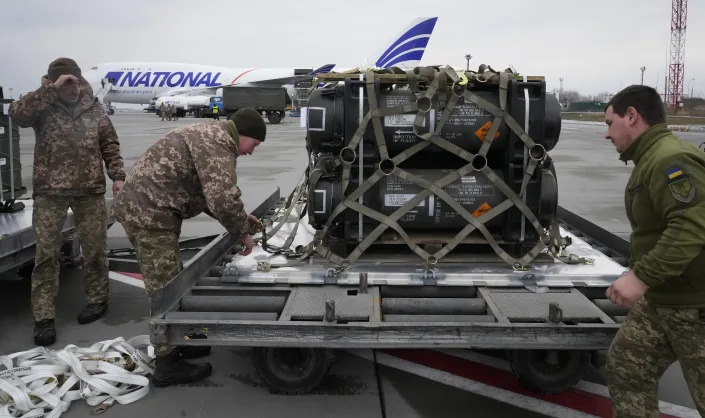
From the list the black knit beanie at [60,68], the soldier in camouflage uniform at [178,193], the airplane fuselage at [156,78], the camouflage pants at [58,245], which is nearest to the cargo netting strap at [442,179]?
the soldier in camouflage uniform at [178,193]

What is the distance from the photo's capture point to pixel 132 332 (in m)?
4.84

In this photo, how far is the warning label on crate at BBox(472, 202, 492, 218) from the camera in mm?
4230

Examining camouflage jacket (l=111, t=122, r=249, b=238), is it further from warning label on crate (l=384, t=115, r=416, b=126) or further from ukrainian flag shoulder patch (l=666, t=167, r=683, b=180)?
ukrainian flag shoulder patch (l=666, t=167, r=683, b=180)

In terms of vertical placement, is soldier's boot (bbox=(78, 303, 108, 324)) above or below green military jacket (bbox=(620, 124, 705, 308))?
below

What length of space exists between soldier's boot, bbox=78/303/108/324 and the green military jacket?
431 cm

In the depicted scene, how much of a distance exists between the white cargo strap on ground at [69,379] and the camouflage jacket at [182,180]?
946 millimetres

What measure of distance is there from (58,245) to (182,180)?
1.63 metres

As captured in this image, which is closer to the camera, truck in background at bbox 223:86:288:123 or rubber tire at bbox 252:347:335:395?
rubber tire at bbox 252:347:335:395

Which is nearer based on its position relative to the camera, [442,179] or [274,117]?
[442,179]

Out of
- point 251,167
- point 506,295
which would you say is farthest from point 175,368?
point 251,167

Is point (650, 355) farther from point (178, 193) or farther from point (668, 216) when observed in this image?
point (178, 193)

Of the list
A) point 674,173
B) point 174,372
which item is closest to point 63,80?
point 174,372

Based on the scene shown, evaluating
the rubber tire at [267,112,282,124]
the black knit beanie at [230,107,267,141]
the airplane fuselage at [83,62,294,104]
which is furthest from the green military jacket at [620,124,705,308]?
the airplane fuselage at [83,62,294,104]

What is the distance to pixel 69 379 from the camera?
3727 mm
